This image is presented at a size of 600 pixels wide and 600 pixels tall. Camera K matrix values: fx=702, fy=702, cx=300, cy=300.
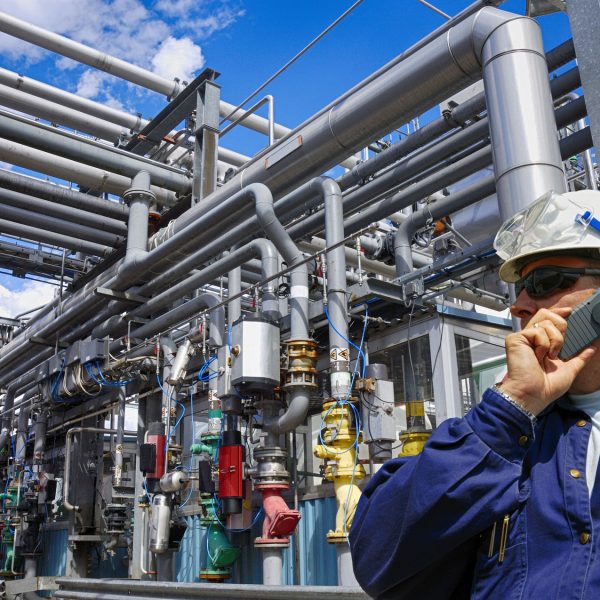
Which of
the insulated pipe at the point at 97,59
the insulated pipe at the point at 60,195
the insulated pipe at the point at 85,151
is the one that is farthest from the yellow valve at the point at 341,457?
the insulated pipe at the point at 97,59

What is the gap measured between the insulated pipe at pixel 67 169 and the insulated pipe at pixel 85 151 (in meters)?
0.06

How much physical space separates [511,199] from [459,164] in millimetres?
2750

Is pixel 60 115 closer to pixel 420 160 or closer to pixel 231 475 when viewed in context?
pixel 420 160

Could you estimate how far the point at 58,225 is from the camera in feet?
25.2

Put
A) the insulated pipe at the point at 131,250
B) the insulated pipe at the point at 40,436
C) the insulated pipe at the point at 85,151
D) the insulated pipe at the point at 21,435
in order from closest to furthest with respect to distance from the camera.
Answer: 1. the insulated pipe at the point at 85,151
2. the insulated pipe at the point at 131,250
3. the insulated pipe at the point at 40,436
4. the insulated pipe at the point at 21,435

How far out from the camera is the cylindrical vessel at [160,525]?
5.77 m

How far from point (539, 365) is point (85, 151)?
6339 mm

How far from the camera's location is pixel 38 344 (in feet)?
29.6

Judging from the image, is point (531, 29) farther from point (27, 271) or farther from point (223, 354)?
point (27, 271)

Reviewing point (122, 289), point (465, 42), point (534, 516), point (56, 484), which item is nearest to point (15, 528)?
point (56, 484)

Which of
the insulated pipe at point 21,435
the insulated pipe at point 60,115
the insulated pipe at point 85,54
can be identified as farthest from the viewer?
the insulated pipe at point 21,435

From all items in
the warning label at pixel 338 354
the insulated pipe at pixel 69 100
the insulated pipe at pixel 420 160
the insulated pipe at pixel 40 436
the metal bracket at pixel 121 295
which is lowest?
the warning label at pixel 338 354

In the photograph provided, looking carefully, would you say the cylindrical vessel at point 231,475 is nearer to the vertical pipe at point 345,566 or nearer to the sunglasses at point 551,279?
the vertical pipe at point 345,566

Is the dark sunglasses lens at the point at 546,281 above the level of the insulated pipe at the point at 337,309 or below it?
below
